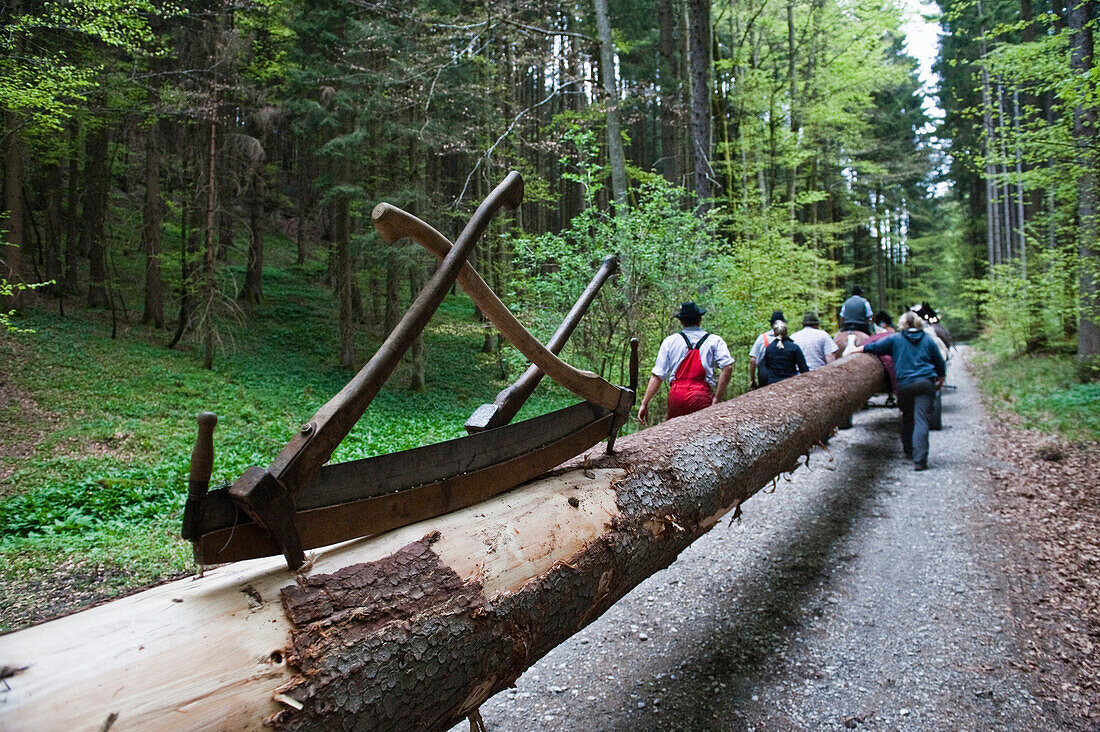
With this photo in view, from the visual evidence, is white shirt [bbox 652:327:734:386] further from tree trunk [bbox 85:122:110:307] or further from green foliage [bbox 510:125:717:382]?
tree trunk [bbox 85:122:110:307]

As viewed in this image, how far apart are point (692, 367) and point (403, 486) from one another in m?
4.18

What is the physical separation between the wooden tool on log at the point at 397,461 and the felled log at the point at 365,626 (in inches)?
3.6

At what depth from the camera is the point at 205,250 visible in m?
13.6

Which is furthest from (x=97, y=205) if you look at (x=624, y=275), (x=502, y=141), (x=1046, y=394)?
(x=1046, y=394)

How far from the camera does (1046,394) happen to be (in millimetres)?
10703

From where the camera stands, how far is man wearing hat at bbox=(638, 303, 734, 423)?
17.9 feet

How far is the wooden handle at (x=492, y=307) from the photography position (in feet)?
6.02

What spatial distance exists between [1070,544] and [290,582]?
19.5 ft

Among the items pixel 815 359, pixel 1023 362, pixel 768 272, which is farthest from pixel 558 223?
pixel 815 359

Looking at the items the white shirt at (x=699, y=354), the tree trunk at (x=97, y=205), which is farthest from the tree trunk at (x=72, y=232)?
the white shirt at (x=699, y=354)

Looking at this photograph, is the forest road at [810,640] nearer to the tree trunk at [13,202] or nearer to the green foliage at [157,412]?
the green foliage at [157,412]

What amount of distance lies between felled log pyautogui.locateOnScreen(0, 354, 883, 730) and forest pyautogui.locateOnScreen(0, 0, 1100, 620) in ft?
18.9

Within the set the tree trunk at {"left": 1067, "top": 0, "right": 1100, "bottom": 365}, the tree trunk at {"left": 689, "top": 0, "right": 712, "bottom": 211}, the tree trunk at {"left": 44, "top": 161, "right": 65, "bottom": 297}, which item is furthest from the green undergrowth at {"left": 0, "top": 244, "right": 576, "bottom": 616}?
the tree trunk at {"left": 1067, "top": 0, "right": 1100, "bottom": 365}

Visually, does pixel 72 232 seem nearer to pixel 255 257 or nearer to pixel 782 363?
pixel 255 257
